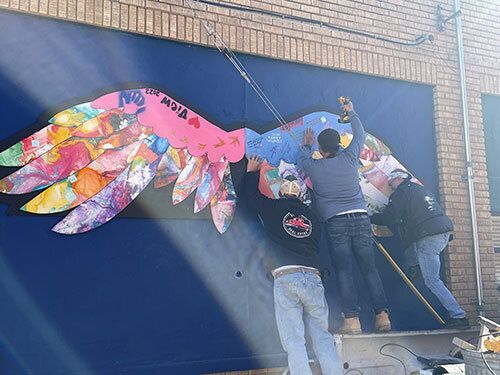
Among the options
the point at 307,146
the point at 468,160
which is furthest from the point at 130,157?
the point at 468,160

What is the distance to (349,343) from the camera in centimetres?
481

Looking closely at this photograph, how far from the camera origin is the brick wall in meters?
5.07

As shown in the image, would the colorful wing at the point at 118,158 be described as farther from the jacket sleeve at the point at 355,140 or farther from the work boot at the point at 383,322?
the work boot at the point at 383,322

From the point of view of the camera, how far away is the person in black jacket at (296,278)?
445 cm

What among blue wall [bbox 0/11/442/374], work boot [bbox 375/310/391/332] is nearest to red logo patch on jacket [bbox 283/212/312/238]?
blue wall [bbox 0/11/442/374]

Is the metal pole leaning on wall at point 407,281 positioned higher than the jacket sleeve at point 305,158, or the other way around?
the jacket sleeve at point 305,158

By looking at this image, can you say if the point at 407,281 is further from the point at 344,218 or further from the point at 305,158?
the point at 305,158

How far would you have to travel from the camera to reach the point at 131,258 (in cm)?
458

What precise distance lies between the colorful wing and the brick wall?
78 cm

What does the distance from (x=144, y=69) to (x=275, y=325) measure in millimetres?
2696

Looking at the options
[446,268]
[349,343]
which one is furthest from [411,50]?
[349,343]

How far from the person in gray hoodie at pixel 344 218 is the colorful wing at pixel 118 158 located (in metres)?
0.86

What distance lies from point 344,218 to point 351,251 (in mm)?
339

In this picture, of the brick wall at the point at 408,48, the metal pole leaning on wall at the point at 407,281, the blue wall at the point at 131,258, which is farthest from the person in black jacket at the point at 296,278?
the brick wall at the point at 408,48
